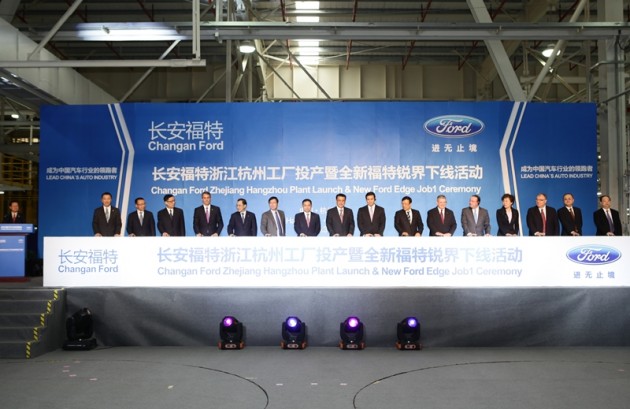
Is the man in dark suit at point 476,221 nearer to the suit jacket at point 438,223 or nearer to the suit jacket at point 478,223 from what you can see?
the suit jacket at point 478,223

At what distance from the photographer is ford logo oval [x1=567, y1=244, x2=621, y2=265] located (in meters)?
6.36

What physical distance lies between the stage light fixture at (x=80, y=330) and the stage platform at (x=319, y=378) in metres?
0.13

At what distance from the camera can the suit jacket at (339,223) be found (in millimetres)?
8328

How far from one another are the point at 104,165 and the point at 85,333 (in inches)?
211

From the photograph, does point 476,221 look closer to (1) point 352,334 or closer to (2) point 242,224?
(1) point 352,334

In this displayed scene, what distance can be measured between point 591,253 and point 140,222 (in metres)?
5.63

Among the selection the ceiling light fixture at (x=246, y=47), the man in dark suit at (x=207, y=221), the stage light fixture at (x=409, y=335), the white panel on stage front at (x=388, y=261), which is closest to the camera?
the stage light fixture at (x=409, y=335)

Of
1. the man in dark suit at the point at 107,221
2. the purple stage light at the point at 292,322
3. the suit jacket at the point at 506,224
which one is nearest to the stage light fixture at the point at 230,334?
the purple stage light at the point at 292,322

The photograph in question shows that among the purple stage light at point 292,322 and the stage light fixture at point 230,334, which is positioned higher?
the purple stage light at point 292,322

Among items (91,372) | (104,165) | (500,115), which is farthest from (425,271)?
(104,165)

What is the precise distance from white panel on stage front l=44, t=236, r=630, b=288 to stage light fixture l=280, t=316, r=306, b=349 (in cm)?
41

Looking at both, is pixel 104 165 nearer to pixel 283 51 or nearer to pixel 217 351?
pixel 217 351

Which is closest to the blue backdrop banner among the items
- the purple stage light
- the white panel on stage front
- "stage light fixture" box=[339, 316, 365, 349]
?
the white panel on stage front

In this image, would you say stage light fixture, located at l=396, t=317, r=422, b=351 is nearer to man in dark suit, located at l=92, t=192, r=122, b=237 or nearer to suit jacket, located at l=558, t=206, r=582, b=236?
suit jacket, located at l=558, t=206, r=582, b=236
